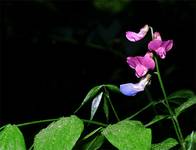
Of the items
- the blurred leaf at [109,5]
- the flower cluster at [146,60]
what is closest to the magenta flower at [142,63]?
the flower cluster at [146,60]

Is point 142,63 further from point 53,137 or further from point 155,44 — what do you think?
point 53,137

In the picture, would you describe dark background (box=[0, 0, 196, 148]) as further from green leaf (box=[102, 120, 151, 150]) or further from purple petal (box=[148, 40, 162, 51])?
green leaf (box=[102, 120, 151, 150])

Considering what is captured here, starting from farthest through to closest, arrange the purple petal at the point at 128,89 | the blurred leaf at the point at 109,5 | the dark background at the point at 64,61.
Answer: the blurred leaf at the point at 109,5 < the dark background at the point at 64,61 < the purple petal at the point at 128,89

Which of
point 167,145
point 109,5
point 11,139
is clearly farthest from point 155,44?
point 109,5

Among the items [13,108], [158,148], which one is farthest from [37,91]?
[158,148]

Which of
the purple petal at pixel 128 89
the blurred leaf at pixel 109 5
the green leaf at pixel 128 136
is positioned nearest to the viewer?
the green leaf at pixel 128 136

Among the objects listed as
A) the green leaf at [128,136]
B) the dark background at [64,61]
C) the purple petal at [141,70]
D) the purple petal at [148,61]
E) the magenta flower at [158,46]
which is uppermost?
the magenta flower at [158,46]

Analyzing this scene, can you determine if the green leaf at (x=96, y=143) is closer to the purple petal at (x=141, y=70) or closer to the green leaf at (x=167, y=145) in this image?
the green leaf at (x=167, y=145)

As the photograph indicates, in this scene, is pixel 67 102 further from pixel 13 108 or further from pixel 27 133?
pixel 27 133
